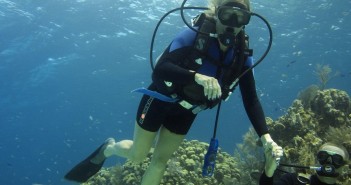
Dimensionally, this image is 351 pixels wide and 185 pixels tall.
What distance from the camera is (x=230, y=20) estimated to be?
443 cm

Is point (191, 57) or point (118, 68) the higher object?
point (191, 57)

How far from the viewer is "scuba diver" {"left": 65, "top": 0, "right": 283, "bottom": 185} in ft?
14.5

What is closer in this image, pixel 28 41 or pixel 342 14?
pixel 342 14

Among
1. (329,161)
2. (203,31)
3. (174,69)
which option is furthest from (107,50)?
(329,161)

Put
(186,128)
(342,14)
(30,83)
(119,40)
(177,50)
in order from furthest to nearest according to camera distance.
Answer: (30,83) < (119,40) < (342,14) < (186,128) < (177,50)

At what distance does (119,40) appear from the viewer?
3328cm

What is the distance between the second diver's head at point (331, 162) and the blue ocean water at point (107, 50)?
22.4 ft

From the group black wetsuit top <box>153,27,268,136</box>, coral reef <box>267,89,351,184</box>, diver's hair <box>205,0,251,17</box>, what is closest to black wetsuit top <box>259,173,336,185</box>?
black wetsuit top <box>153,27,268,136</box>

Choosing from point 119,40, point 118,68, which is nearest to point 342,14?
point 119,40

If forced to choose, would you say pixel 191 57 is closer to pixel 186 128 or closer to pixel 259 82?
pixel 186 128

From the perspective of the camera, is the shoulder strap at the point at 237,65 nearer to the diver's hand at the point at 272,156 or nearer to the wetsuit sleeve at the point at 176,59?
the wetsuit sleeve at the point at 176,59

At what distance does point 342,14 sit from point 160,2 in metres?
14.7

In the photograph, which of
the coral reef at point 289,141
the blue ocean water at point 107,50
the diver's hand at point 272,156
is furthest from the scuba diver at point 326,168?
the blue ocean water at point 107,50

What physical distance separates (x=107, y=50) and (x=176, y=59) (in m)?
32.2
